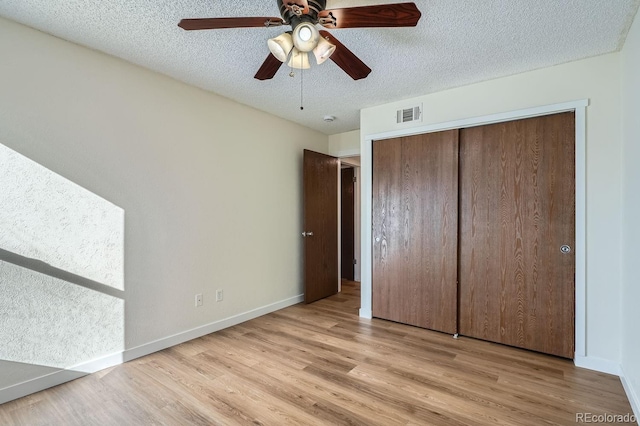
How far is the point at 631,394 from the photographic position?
2.00 metres

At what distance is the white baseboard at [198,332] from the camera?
8.73ft

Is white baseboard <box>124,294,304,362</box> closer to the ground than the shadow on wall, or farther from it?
closer to the ground

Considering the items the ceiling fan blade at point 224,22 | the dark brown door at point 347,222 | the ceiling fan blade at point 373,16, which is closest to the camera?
the ceiling fan blade at point 373,16

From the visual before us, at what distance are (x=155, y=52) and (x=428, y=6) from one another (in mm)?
2028

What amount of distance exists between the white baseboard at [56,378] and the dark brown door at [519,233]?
10.4ft

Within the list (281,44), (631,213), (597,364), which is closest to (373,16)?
(281,44)

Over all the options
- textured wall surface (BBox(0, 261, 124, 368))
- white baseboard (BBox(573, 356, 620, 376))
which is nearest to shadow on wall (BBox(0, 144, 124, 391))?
textured wall surface (BBox(0, 261, 124, 368))

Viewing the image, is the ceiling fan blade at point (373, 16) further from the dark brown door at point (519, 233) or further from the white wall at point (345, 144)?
the white wall at point (345, 144)

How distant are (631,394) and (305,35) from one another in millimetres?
2986

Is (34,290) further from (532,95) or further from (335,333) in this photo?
(532,95)

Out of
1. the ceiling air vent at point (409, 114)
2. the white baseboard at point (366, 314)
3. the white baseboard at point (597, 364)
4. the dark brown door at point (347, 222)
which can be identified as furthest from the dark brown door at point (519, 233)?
the dark brown door at point (347, 222)

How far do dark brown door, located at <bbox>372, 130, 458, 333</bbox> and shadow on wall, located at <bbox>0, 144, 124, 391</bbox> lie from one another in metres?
2.58

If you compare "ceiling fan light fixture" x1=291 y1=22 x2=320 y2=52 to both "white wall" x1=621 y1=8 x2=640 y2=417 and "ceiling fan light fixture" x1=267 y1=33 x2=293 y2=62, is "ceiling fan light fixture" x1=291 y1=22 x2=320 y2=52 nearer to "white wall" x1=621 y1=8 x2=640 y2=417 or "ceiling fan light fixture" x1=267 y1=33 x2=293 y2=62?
"ceiling fan light fixture" x1=267 y1=33 x2=293 y2=62

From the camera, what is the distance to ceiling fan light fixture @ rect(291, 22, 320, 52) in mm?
1634
